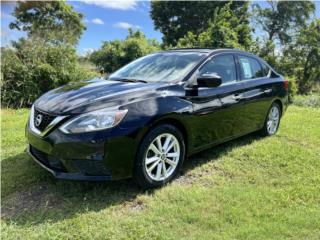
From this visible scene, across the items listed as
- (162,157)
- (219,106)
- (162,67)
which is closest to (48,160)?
(162,157)

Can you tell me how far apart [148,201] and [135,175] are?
29 cm

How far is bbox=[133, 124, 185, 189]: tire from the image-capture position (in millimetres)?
3453

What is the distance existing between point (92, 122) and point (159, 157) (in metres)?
0.87

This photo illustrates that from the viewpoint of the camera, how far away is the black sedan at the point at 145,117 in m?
3.23

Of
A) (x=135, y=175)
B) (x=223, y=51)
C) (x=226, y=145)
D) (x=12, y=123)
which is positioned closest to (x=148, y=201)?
(x=135, y=175)

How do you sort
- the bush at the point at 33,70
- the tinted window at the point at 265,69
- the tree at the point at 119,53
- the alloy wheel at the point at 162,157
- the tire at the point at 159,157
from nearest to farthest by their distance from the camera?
1. the tire at the point at 159,157
2. the alloy wheel at the point at 162,157
3. the tinted window at the point at 265,69
4. the bush at the point at 33,70
5. the tree at the point at 119,53

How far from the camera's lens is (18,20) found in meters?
25.7

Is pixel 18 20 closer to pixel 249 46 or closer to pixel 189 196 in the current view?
pixel 249 46

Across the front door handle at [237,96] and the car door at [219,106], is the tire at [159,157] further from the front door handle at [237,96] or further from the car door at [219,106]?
the front door handle at [237,96]

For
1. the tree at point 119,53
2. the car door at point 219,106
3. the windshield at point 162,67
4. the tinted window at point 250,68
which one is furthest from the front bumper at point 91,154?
the tree at point 119,53

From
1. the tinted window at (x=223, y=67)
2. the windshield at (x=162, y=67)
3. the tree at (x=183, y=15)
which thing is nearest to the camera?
the windshield at (x=162, y=67)

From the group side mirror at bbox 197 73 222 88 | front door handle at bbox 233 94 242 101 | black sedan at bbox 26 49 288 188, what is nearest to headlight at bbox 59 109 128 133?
black sedan at bbox 26 49 288 188

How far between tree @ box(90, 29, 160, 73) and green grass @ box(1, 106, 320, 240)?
1515cm

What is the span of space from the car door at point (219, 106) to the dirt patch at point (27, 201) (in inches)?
69.1
